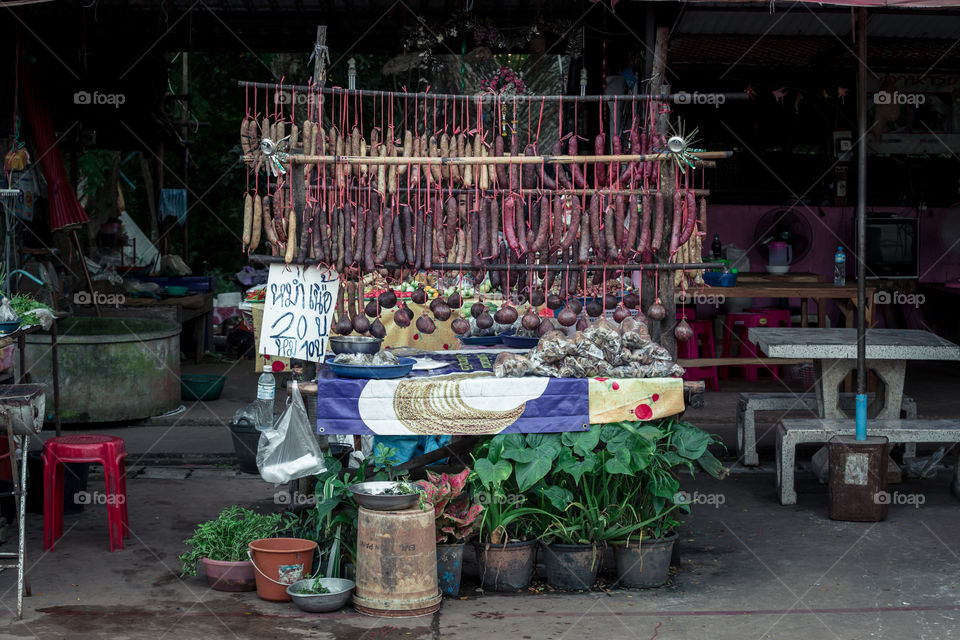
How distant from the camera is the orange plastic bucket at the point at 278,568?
5.42 meters

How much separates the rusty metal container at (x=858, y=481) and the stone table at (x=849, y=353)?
0.77 m

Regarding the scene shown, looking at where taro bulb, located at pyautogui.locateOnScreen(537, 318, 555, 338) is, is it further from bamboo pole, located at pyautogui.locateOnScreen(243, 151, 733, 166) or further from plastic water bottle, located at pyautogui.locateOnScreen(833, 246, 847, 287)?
plastic water bottle, located at pyautogui.locateOnScreen(833, 246, 847, 287)

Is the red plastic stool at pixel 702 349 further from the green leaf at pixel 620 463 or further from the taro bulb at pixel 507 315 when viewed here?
the green leaf at pixel 620 463

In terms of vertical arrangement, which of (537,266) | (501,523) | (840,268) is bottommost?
(501,523)

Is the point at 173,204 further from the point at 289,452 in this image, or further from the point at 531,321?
the point at 289,452

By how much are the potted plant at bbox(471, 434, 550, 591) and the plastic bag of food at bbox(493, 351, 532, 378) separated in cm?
34

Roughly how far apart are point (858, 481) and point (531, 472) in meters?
2.58

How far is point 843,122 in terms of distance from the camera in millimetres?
12922

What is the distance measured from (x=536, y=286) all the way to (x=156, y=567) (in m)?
2.81

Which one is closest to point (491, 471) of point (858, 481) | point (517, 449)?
point (517, 449)

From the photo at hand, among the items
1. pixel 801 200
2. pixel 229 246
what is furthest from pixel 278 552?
pixel 229 246

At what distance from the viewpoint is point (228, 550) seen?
18.8ft

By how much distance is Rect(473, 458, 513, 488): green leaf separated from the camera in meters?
5.54

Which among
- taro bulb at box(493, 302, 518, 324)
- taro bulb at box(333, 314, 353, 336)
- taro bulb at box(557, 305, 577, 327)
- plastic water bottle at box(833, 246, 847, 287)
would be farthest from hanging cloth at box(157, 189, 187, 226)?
taro bulb at box(557, 305, 577, 327)
